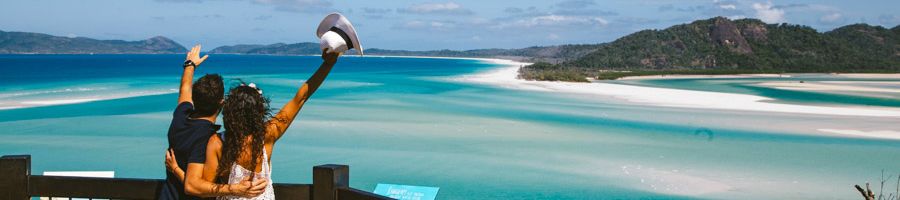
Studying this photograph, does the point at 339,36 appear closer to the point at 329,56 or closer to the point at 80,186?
the point at 329,56

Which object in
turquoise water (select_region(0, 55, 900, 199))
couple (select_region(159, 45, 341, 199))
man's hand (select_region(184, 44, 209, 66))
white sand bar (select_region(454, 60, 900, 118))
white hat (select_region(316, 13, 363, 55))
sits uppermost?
white hat (select_region(316, 13, 363, 55))

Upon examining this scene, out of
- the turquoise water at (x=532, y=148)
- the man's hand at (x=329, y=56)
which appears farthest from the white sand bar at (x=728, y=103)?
the man's hand at (x=329, y=56)

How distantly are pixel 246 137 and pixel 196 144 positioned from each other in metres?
0.26

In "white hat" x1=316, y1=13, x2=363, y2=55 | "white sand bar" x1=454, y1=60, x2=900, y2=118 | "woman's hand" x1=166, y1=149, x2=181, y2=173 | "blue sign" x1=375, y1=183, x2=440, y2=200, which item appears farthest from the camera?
"white sand bar" x1=454, y1=60, x2=900, y2=118

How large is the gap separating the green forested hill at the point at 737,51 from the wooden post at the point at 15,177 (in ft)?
250

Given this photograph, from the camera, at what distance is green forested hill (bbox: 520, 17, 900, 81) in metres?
89.8

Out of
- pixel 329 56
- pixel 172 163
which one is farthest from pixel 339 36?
pixel 172 163

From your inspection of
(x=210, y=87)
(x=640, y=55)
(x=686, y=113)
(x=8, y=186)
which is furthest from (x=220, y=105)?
(x=640, y=55)

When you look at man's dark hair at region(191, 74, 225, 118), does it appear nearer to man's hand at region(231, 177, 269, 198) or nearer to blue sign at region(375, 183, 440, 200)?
man's hand at region(231, 177, 269, 198)

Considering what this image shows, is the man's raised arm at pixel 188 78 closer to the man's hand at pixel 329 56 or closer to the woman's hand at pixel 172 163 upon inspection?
the woman's hand at pixel 172 163

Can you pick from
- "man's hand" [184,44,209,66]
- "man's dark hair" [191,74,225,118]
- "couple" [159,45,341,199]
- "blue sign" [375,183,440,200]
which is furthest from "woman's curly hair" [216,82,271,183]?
"blue sign" [375,183,440,200]

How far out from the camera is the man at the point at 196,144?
3.02m

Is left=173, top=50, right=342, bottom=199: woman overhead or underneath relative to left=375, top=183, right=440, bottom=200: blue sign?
overhead

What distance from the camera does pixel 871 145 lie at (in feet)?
61.6
